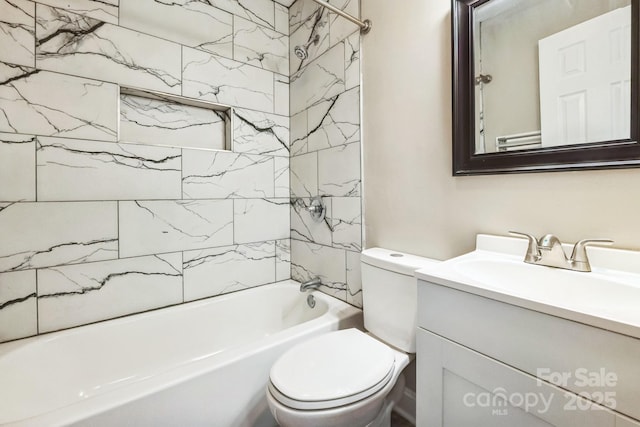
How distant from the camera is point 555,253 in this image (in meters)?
0.85

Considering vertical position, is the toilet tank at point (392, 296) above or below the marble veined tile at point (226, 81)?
below

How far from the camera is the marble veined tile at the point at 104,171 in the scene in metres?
1.36

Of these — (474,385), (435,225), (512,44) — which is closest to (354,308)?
(435,225)

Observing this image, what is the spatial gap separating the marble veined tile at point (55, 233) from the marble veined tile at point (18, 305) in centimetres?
5

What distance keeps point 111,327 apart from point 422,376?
154 centimetres

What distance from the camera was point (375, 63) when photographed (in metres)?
1.50

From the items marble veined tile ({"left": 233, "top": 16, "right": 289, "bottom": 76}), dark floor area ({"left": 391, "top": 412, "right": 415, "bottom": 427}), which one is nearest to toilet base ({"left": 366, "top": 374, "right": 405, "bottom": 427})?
dark floor area ({"left": 391, "top": 412, "right": 415, "bottom": 427})

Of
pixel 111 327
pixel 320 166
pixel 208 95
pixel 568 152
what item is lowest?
pixel 111 327

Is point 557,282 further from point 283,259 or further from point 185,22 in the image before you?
point 185,22

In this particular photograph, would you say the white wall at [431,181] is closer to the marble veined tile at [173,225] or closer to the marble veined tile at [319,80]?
the marble veined tile at [319,80]

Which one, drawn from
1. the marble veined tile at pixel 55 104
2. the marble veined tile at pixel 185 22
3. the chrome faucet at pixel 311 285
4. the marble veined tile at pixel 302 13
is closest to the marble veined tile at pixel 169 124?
the marble veined tile at pixel 55 104

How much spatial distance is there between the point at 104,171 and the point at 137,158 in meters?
0.17

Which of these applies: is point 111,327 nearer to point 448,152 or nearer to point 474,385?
point 474,385

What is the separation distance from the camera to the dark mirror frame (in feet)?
2.52
